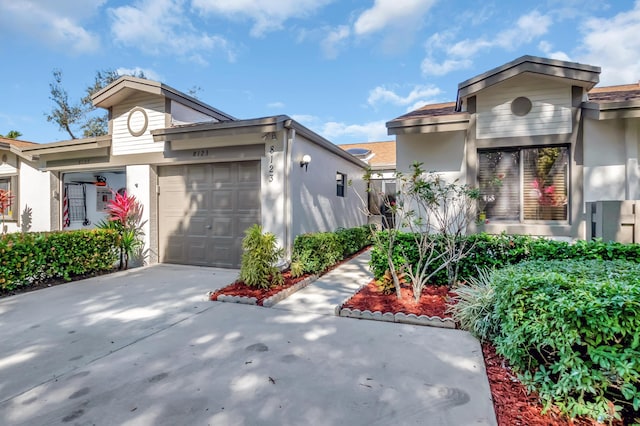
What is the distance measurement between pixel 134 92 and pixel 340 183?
21.4 feet

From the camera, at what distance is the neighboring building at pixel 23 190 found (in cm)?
1040

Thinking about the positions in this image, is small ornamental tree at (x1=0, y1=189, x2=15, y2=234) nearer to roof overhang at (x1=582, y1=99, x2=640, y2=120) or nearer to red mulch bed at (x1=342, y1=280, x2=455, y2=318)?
red mulch bed at (x1=342, y1=280, x2=455, y2=318)

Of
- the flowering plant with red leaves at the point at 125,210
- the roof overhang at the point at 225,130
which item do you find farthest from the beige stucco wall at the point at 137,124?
the flowering plant with red leaves at the point at 125,210

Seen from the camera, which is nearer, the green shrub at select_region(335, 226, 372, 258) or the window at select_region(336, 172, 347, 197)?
the green shrub at select_region(335, 226, 372, 258)

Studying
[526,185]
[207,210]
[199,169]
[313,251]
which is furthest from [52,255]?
[526,185]

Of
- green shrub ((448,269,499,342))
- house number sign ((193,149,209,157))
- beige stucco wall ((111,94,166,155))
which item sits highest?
beige stucco wall ((111,94,166,155))

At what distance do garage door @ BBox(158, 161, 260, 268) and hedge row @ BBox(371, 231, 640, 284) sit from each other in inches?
135

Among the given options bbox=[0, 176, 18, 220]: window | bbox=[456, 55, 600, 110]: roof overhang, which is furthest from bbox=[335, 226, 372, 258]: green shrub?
bbox=[0, 176, 18, 220]: window

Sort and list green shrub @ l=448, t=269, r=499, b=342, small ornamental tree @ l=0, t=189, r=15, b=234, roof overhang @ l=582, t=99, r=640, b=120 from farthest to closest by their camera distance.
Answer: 1. small ornamental tree @ l=0, t=189, r=15, b=234
2. roof overhang @ l=582, t=99, r=640, b=120
3. green shrub @ l=448, t=269, r=499, b=342

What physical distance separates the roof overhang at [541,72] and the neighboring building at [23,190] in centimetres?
1242

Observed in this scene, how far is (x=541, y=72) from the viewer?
5.58 m

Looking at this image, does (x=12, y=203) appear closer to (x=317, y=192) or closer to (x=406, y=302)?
(x=317, y=192)

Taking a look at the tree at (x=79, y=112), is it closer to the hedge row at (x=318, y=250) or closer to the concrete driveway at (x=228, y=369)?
the hedge row at (x=318, y=250)

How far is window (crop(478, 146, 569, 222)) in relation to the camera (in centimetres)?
588
